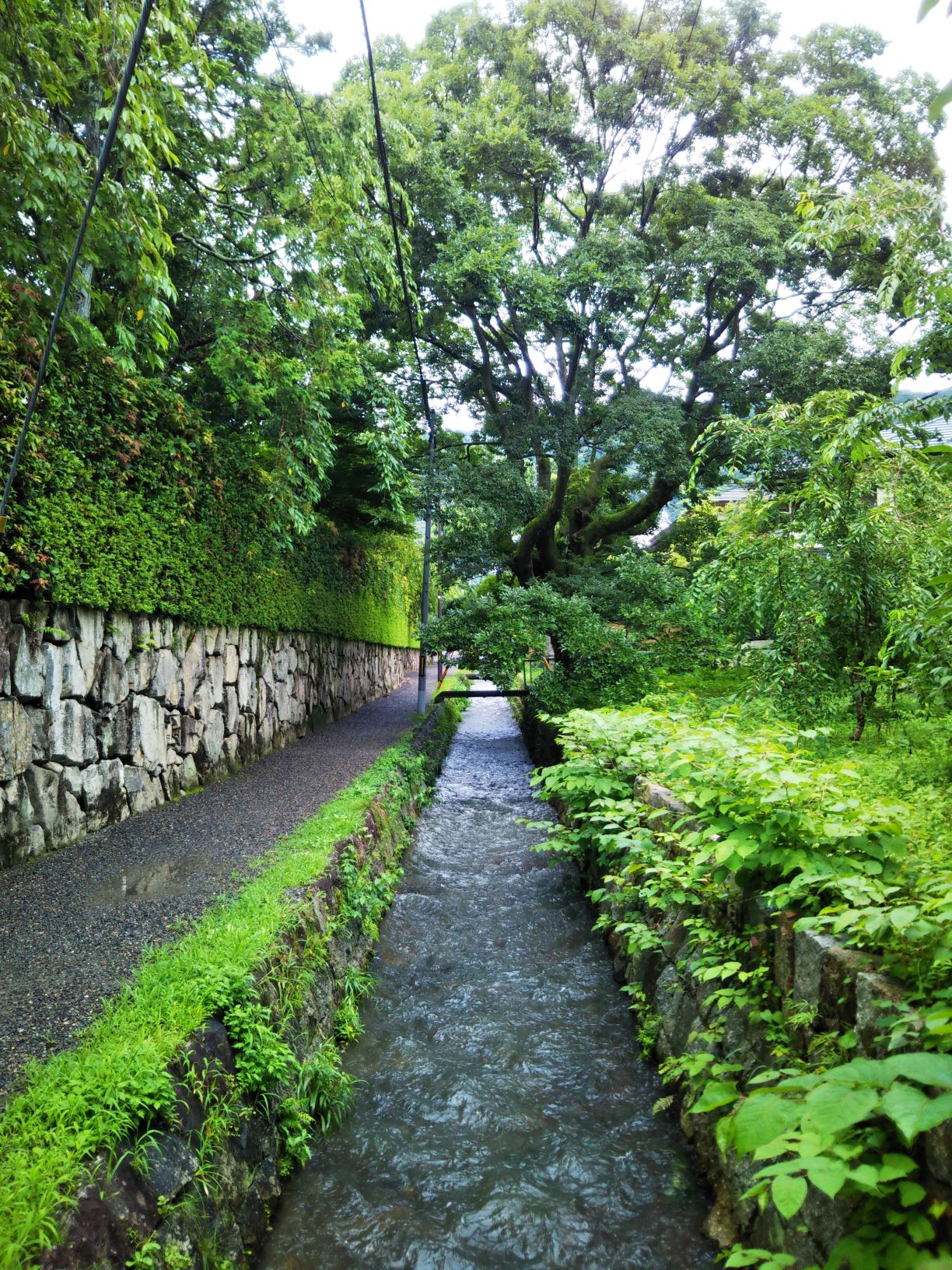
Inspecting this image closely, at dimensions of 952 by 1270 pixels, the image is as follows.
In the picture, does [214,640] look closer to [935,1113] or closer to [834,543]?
[834,543]

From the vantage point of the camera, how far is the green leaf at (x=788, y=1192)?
1367 mm

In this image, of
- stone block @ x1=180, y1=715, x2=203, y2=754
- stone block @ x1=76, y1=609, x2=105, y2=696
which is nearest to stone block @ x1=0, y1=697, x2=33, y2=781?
stone block @ x1=76, y1=609, x2=105, y2=696

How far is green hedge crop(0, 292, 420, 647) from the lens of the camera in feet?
15.3

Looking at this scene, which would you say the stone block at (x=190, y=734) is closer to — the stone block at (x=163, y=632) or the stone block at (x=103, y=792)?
the stone block at (x=163, y=632)

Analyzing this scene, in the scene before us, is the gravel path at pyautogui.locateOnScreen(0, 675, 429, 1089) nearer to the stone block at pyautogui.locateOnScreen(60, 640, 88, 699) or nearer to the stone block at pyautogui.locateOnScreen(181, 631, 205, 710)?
the stone block at pyautogui.locateOnScreen(181, 631, 205, 710)

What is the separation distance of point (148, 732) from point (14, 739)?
1639 mm

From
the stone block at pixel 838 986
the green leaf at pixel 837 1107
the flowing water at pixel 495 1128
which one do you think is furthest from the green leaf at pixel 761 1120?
the flowing water at pixel 495 1128

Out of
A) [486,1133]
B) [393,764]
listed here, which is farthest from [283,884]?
[393,764]

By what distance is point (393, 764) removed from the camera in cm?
867

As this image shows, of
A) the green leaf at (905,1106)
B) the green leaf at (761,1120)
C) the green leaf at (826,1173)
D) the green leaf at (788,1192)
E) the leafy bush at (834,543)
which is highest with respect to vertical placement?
the leafy bush at (834,543)

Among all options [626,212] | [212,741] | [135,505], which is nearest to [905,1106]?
[135,505]

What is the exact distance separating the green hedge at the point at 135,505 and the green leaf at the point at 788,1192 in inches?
191

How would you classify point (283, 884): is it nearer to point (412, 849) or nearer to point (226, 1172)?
point (226, 1172)

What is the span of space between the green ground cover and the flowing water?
0.30 metres
